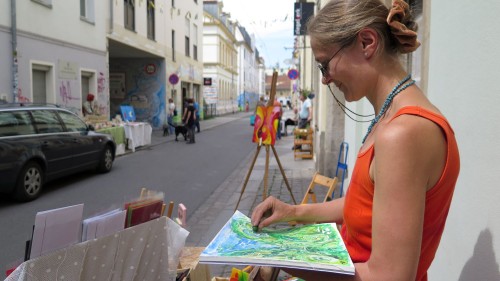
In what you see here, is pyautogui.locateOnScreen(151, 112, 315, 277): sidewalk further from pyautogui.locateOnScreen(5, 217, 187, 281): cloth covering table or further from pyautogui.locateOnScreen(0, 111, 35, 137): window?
pyautogui.locateOnScreen(0, 111, 35, 137): window

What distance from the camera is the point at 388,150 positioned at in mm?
1109

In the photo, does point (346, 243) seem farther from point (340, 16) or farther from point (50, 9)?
point (50, 9)

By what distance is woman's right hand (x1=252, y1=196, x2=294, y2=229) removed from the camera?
1.65 m

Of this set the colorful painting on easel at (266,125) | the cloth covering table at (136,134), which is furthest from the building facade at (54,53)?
the colorful painting on easel at (266,125)

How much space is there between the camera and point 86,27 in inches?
605

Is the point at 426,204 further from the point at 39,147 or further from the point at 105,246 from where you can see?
the point at 39,147

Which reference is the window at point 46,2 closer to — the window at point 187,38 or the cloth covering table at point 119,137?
the cloth covering table at point 119,137

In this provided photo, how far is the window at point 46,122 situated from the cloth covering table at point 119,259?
280 inches

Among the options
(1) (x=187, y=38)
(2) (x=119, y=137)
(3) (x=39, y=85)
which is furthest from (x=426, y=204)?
(1) (x=187, y=38)

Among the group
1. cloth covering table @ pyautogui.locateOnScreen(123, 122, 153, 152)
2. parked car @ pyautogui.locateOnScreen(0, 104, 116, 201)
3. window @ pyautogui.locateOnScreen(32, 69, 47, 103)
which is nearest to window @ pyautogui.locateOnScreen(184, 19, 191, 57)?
cloth covering table @ pyautogui.locateOnScreen(123, 122, 153, 152)

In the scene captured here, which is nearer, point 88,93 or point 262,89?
point 88,93

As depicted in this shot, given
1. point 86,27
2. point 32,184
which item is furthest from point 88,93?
point 32,184

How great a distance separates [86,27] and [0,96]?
5443 mm

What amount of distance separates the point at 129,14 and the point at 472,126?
19869mm
